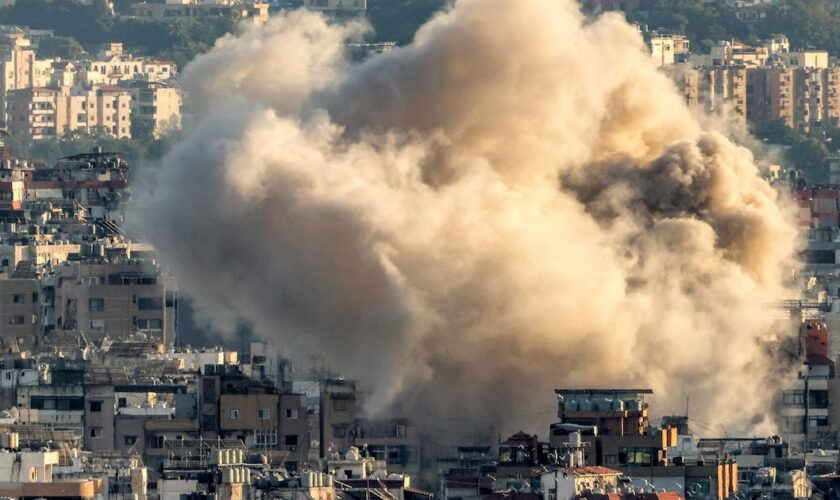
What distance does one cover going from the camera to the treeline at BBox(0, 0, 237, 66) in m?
175

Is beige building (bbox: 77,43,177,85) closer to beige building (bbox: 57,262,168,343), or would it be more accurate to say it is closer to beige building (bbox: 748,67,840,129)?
beige building (bbox: 748,67,840,129)

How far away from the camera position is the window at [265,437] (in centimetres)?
6600

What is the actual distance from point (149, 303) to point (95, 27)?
96792 millimetres

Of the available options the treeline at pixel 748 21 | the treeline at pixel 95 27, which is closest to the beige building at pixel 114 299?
the treeline at pixel 748 21

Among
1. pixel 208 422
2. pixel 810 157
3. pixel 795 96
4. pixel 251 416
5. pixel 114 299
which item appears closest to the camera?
pixel 208 422

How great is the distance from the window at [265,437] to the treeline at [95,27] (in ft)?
348

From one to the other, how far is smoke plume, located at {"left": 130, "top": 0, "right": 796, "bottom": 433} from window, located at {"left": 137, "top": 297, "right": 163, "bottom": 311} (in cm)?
1254

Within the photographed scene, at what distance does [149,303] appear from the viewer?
88.4 m

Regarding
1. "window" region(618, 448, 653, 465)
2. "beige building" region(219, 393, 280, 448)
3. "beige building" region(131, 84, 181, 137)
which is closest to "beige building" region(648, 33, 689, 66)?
"beige building" region(131, 84, 181, 137)

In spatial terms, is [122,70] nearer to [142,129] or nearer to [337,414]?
[142,129]

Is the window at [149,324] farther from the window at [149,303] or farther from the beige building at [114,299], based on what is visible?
the window at [149,303]

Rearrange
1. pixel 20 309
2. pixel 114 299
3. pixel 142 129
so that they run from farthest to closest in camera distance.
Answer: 1. pixel 142 129
2. pixel 20 309
3. pixel 114 299

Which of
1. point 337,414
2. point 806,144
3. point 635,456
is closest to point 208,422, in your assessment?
point 337,414

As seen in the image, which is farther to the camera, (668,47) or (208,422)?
(668,47)
